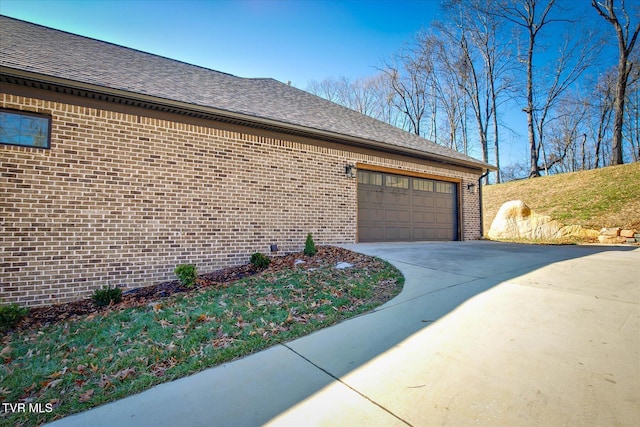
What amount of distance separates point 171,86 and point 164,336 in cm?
596

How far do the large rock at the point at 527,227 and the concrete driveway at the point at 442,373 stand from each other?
9.74 m

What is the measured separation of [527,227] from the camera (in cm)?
1298

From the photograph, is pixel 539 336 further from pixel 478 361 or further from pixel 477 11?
pixel 477 11

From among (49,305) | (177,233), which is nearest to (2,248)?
(49,305)

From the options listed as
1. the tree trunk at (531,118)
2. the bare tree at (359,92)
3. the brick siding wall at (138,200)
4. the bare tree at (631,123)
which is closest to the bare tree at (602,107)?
the bare tree at (631,123)

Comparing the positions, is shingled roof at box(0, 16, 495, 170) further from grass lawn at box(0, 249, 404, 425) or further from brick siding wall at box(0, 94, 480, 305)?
grass lawn at box(0, 249, 404, 425)

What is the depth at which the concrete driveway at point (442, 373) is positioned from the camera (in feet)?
6.78

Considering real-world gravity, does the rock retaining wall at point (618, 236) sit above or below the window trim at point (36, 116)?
below

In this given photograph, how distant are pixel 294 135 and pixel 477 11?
22459 mm

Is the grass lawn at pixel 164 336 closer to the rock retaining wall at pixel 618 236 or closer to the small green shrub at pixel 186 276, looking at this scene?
the small green shrub at pixel 186 276

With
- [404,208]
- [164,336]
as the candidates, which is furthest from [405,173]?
[164,336]

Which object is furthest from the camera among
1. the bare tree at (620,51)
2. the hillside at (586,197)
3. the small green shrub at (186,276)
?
the bare tree at (620,51)

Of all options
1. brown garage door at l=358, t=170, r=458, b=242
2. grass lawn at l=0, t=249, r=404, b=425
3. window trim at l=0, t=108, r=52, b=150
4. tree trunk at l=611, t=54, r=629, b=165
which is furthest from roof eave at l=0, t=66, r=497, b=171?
tree trunk at l=611, t=54, r=629, b=165

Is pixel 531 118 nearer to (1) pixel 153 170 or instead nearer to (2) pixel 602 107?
(2) pixel 602 107
